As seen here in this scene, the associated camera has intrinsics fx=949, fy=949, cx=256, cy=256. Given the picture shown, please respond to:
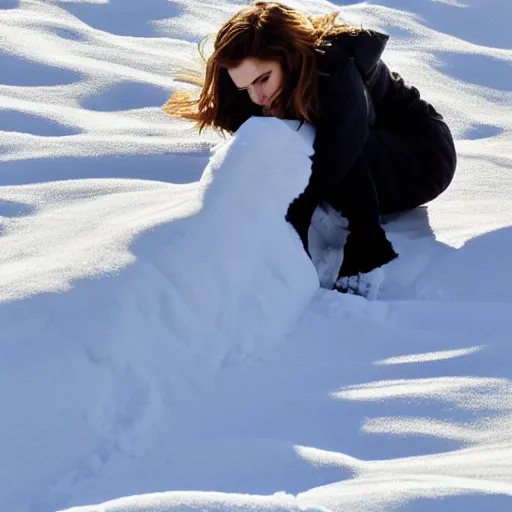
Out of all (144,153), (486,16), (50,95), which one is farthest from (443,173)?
(486,16)

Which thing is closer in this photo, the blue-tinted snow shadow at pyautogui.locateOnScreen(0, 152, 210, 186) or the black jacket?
the black jacket

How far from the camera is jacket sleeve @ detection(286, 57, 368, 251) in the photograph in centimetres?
213

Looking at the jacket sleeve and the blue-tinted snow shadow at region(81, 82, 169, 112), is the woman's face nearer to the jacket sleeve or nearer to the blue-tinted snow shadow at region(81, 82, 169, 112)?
the jacket sleeve

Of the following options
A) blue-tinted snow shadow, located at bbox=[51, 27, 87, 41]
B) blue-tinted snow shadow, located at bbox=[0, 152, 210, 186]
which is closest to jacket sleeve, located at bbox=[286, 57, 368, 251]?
blue-tinted snow shadow, located at bbox=[0, 152, 210, 186]

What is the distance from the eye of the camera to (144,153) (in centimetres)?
263

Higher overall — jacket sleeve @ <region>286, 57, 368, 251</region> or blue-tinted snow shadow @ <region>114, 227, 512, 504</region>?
jacket sleeve @ <region>286, 57, 368, 251</region>

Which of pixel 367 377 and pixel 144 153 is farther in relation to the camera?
pixel 144 153

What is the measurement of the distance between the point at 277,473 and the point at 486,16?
3.63 m

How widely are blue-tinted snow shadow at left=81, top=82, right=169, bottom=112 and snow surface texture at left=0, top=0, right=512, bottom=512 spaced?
0.17 meters

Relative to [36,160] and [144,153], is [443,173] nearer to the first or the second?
[144,153]

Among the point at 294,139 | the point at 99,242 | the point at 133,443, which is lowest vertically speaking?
the point at 133,443

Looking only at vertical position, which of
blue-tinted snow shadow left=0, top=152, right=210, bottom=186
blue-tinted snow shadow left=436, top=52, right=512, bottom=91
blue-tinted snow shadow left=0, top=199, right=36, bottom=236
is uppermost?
blue-tinted snow shadow left=436, top=52, right=512, bottom=91

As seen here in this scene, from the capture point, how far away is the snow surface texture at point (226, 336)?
148cm

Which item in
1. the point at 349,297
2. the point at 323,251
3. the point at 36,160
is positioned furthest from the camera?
the point at 36,160
